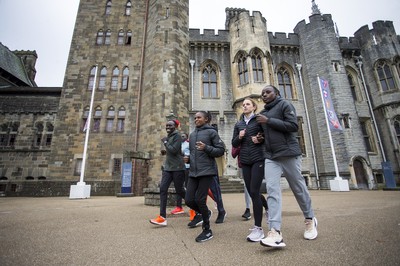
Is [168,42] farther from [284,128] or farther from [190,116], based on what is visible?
[284,128]

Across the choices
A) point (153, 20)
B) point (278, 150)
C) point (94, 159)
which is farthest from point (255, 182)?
point (153, 20)

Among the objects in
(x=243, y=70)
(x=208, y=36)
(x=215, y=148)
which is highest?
(x=208, y=36)

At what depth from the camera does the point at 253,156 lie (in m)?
2.62

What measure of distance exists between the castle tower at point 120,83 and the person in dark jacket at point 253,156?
30.6 feet

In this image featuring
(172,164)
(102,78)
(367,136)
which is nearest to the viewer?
(172,164)

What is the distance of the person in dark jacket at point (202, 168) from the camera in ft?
8.41

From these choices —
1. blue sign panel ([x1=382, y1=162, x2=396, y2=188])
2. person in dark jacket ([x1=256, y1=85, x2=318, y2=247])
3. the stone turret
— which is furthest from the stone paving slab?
the stone turret

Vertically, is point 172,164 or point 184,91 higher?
point 184,91

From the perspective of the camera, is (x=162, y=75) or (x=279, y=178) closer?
(x=279, y=178)

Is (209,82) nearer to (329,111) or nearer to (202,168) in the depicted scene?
(329,111)

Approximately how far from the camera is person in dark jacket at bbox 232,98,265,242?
7.95 feet

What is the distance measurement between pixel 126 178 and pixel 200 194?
28.5 feet

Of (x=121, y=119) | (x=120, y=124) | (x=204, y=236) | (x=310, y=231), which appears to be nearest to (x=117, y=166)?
(x=120, y=124)

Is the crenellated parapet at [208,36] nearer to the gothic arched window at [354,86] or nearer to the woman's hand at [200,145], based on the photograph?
the gothic arched window at [354,86]
